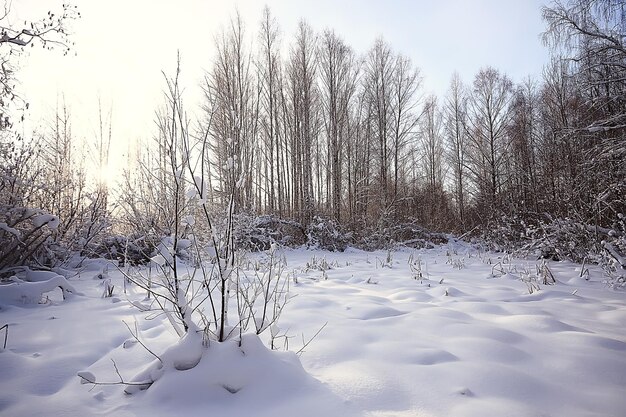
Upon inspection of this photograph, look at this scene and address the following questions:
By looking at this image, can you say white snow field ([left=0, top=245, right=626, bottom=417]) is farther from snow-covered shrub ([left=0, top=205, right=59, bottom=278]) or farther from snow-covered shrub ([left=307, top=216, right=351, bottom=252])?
snow-covered shrub ([left=307, top=216, right=351, bottom=252])

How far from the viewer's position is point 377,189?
653 inches

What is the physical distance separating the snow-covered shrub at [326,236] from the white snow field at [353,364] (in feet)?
26.2

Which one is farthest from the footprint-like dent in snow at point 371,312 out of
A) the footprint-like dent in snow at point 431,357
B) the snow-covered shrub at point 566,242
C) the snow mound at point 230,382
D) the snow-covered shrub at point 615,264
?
the snow-covered shrub at point 566,242

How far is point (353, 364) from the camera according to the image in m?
1.72

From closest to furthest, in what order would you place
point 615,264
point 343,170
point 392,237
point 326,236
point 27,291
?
1. point 27,291
2. point 615,264
3. point 326,236
4. point 392,237
5. point 343,170

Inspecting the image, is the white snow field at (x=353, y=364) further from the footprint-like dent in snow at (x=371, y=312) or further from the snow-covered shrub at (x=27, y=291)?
the snow-covered shrub at (x=27, y=291)

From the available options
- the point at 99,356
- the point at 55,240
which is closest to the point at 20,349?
the point at 99,356

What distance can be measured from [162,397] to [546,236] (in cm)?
722

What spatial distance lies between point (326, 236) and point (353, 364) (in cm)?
956

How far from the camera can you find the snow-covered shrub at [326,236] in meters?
11.1

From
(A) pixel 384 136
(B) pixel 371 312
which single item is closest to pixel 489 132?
(A) pixel 384 136

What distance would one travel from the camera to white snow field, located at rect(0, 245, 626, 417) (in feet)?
4.47

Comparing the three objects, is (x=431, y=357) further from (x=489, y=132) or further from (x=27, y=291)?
(x=489, y=132)

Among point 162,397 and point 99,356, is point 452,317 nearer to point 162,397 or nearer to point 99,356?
point 162,397
